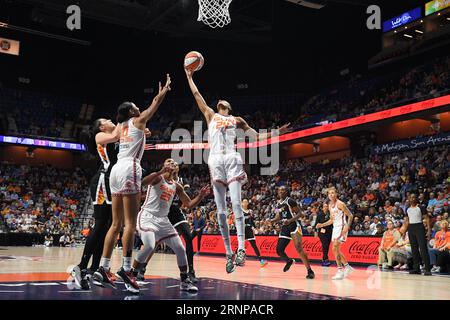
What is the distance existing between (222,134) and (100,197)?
1878 millimetres

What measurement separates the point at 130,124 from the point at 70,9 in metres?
22.8

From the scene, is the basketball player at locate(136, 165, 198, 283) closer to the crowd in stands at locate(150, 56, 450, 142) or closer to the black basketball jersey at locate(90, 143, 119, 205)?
the black basketball jersey at locate(90, 143, 119, 205)

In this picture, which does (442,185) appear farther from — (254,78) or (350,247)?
(254,78)

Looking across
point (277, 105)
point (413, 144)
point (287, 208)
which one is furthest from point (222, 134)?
point (277, 105)

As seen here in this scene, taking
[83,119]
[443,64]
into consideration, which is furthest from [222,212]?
[83,119]

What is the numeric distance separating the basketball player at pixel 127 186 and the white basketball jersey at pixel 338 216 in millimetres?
5751

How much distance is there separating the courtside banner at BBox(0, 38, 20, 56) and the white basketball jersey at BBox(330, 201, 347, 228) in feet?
86.4

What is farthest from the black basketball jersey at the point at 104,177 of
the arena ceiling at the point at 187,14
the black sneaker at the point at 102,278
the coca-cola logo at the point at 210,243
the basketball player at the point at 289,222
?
the arena ceiling at the point at 187,14

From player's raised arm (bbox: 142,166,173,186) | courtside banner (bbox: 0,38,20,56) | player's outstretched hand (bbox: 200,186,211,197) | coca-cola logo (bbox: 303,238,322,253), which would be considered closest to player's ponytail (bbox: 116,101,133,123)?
player's raised arm (bbox: 142,166,173,186)

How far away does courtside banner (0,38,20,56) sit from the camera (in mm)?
29906

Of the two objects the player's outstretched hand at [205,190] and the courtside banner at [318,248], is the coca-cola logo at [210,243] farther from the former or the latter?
the player's outstretched hand at [205,190]

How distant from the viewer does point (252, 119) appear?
1248 inches

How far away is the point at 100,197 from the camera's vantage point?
6.54 metres

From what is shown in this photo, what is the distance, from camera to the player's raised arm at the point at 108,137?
6301 mm
